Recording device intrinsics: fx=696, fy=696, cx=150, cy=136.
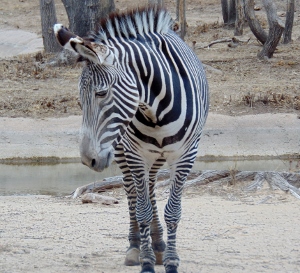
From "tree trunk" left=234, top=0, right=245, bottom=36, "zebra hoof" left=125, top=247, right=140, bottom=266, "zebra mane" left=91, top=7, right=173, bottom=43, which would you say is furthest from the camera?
"tree trunk" left=234, top=0, right=245, bottom=36

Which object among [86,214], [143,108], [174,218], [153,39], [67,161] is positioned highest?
[153,39]

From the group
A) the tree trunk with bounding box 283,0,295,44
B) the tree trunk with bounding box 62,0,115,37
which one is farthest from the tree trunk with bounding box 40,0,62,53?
the tree trunk with bounding box 283,0,295,44

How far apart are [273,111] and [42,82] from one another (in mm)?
5213

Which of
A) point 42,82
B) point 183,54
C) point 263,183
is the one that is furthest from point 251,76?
point 183,54

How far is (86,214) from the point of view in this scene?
769 centimetres

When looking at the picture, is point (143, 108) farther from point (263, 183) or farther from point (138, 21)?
point (263, 183)

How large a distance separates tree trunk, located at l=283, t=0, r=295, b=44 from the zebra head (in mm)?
14840

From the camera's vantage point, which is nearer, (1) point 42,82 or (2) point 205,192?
(2) point 205,192

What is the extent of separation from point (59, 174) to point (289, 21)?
9844 mm

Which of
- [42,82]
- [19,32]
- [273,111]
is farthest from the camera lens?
[19,32]

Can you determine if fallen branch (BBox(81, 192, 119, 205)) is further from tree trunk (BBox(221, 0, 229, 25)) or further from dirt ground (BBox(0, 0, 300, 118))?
tree trunk (BBox(221, 0, 229, 25))

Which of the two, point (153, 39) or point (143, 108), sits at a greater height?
point (153, 39)

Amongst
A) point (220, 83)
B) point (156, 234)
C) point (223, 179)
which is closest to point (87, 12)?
point (220, 83)

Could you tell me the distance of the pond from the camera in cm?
1056
